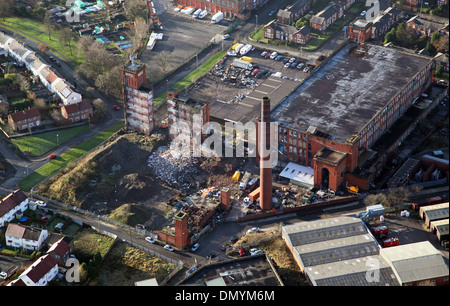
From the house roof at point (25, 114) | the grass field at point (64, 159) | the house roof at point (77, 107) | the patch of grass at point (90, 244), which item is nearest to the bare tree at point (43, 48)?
the house roof at point (77, 107)

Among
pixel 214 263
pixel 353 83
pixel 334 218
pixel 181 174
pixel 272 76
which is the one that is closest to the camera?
pixel 214 263

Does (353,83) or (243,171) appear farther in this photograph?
(353,83)

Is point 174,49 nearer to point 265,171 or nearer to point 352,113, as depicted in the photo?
point 352,113

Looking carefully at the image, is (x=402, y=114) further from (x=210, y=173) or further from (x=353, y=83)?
(x=210, y=173)

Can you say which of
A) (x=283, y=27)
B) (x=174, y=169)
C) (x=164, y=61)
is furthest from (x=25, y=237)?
(x=283, y=27)

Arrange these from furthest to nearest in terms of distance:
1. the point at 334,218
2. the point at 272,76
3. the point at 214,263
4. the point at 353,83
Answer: the point at 272,76
the point at 353,83
the point at 334,218
the point at 214,263

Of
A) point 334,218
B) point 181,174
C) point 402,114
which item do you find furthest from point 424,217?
point 181,174
